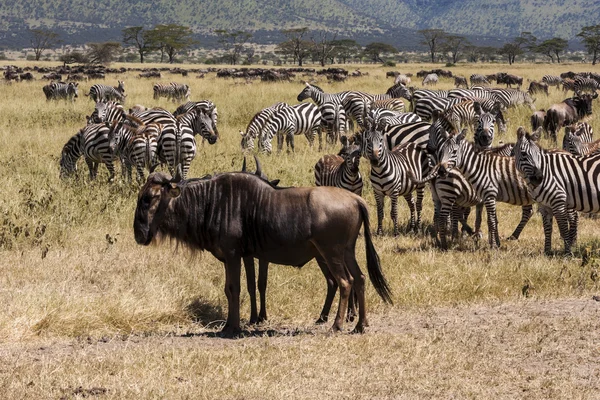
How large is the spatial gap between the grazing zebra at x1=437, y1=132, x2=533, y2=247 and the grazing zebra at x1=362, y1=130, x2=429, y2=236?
74cm

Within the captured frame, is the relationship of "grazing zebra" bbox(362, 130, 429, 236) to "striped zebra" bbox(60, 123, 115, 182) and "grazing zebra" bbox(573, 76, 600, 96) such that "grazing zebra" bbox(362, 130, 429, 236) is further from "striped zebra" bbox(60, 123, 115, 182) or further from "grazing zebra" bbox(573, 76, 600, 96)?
"grazing zebra" bbox(573, 76, 600, 96)

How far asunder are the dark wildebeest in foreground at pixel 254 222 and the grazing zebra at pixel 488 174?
3663 mm

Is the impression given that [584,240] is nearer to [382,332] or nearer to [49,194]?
[382,332]

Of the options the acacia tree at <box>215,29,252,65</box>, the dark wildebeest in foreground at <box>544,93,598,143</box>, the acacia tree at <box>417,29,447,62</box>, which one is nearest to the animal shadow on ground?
the dark wildebeest in foreground at <box>544,93,598,143</box>

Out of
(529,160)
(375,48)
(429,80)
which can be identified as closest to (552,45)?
(375,48)

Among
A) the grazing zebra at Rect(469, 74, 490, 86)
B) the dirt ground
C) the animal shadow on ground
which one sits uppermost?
the grazing zebra at Rect(469, 74, 490, 86)

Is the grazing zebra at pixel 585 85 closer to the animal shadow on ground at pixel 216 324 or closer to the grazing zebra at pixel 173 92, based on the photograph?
the grazing zebra at pixel 173 92

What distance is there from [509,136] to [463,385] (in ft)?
45.7

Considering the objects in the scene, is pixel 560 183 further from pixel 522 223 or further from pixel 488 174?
pixel 522 223

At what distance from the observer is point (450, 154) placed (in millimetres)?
9828

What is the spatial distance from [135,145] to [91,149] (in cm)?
97

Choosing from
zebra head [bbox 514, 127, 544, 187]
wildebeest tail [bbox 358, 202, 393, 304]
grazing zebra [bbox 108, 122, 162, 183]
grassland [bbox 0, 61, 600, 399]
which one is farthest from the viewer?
grazing zebra [bbox 108, 122, 162, 183]

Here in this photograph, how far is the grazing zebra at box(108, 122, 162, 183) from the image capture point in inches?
502

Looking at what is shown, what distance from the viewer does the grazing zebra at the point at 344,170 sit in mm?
10414
